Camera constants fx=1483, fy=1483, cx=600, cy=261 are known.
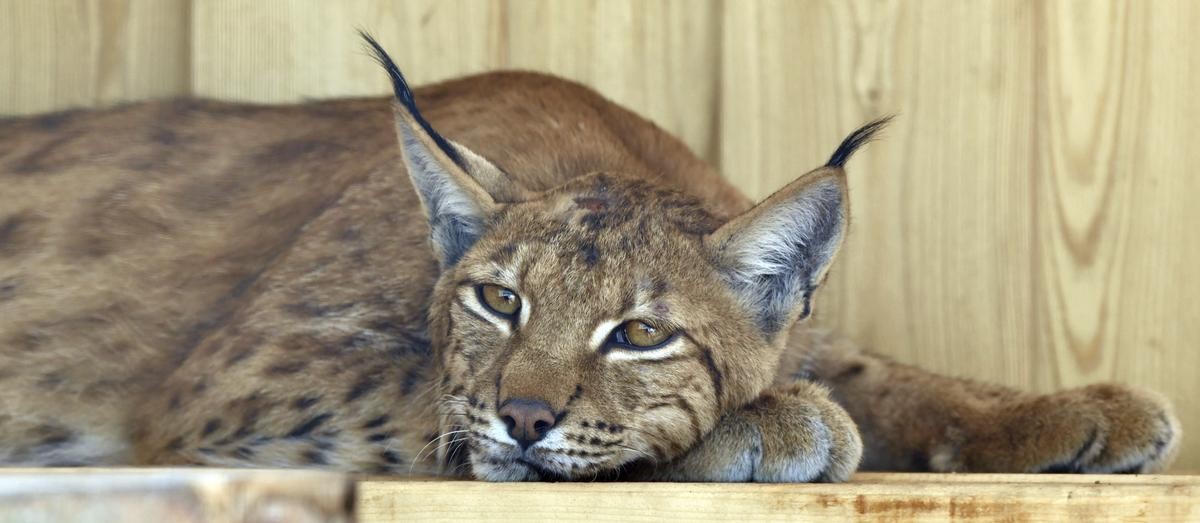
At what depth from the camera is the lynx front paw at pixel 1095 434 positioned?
2.63 m

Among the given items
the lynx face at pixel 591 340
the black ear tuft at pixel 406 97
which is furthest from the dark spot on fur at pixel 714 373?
the black ear tuft at pixel 406 97

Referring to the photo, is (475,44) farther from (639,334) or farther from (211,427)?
(639,334)

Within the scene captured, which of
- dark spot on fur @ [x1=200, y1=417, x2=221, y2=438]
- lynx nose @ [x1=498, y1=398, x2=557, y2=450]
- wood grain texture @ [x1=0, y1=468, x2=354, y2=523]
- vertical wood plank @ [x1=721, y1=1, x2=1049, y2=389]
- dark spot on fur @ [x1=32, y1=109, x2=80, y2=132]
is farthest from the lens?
dark spot on fur @ [x1=32, y1=109, x2=80, y2=132]

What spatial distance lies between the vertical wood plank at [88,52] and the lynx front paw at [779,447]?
1876 mm

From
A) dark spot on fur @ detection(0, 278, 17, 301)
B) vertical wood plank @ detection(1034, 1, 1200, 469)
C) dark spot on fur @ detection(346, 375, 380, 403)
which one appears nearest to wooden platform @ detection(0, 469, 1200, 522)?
dark spot on fur @ detection(346, 375, 380, 403)

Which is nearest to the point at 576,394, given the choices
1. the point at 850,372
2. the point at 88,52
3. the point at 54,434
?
the point at 850,372

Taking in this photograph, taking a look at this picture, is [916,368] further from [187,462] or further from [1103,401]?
[187,462]

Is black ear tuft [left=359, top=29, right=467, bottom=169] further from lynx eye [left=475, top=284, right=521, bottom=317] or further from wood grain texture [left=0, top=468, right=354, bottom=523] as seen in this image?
wood grain texture [left=0, top=468, right=354, bottom=523]

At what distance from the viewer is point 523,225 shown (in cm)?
271

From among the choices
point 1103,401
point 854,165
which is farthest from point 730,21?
point 1103,401

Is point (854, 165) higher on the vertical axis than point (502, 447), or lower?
higher

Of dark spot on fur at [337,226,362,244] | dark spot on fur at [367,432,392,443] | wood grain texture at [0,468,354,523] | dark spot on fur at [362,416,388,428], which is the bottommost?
dark spot on fur at [367,432,392,443]

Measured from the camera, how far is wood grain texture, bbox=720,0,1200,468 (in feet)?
11.0

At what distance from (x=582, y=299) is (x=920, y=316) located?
4.15 feet
